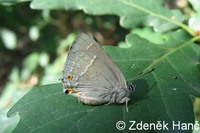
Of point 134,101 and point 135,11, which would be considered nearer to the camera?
point 134,101

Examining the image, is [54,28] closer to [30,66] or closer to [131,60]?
[30,66]

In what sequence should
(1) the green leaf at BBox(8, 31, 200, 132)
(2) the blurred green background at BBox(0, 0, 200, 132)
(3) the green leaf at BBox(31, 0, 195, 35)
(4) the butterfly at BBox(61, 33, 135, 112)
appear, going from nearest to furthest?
(1) the green leaf at BBox(8, 31, 200, 132)
(4) the butterfly at BBox(61, 33, 135, 112)
(3) the green leaf at BBox(31, 0, 195, 35)
(2) the blurred green background at BBox(0, 0, 200, 132)

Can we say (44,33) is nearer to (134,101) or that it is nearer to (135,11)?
(135,11)

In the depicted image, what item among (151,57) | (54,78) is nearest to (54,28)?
(54,78)

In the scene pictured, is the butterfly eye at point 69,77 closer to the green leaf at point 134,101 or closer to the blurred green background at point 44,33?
the green leaf at point 134,101

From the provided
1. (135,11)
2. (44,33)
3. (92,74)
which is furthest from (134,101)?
(44,33)

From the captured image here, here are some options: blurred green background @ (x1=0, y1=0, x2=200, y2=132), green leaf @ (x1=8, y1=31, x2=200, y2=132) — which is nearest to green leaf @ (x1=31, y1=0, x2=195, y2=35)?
green leaf @ (x1=8, y1=31, x2=200, y2=132)

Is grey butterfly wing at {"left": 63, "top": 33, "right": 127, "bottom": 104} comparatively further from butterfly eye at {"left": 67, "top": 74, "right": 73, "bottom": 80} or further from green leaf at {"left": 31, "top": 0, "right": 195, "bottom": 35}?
green leaf at {"left": 31, "top": 0, "right": 195, "bottom": 35}

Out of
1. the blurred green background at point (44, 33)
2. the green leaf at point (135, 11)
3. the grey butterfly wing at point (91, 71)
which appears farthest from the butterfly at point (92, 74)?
the blurred green background at point (44, 33)
